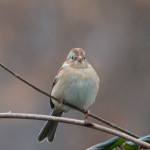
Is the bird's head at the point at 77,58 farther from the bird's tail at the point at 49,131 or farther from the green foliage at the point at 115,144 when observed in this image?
the green foliage at the point at 115,144

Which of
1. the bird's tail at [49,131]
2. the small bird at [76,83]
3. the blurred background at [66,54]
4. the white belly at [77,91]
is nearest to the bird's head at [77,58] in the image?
the small bird at [76,83]

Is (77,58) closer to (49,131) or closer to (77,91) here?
(77,91)

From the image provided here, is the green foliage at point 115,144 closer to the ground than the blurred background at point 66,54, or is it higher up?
closer to the ground

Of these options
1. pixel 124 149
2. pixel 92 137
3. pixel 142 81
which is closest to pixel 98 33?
pixel 142 81

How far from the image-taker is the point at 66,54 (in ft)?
24.5

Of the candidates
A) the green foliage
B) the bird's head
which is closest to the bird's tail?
the bird's head

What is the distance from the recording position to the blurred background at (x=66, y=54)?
22.5 ft

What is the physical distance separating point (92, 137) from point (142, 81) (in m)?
1.22

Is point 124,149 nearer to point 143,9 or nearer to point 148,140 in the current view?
point 148,140

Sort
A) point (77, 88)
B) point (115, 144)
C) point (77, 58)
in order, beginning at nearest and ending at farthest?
point (115, 144), point (77, 88), point (77, 58)

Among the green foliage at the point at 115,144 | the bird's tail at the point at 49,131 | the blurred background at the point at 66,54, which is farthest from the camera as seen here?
the blurred background at the point at 66,54

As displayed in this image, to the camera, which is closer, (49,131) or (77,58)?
(77,58)

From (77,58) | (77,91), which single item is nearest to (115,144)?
(77,91)

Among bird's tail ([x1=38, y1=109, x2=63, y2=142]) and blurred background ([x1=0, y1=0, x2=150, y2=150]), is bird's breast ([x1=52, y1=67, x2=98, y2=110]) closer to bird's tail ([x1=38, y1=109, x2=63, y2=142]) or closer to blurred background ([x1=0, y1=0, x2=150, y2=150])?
bird's tail ([x1=38, y1=109, x2=63, y2=142])
